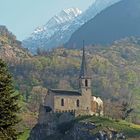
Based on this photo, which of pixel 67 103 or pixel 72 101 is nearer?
pixel 67 103

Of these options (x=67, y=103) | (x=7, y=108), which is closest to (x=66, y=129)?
(x=67, y=103)

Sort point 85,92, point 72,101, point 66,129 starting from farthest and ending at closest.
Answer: point 85,92 < point 72,101 < point 66,129

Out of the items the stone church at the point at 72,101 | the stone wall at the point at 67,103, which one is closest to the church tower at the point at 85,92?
the stone church at the point at 72,101

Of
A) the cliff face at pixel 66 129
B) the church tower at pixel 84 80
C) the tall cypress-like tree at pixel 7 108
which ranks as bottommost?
the cliff face at pixel 66 129

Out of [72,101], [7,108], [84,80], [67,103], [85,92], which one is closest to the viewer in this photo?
[7,108]

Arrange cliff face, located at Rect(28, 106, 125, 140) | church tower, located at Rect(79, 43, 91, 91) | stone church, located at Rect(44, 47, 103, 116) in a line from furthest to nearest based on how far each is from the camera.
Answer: church tower, located at Rect(79, 43, 91, 91)
stone church, located at Rect(44, 47, 103, 116)
cliff face, located at Rect(28, 106, 125, 140)

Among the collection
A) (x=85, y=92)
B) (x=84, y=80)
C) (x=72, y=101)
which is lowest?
(x=72, y=101)

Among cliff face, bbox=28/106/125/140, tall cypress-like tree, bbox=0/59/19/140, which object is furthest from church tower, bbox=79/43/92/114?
tall cypress-like tree, bbox=0/59/19/140

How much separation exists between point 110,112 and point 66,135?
36.2m

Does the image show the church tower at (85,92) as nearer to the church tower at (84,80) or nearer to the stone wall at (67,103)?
the church tower at (84,80)

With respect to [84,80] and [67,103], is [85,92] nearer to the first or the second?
[84,80]

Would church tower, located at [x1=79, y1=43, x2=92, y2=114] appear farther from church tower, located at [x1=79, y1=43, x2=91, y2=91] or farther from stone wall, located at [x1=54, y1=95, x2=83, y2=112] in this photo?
stone wall, located at [x1=54, y1=95, x2=83, y2=112]

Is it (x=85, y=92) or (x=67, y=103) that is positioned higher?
(x=85, y=92)

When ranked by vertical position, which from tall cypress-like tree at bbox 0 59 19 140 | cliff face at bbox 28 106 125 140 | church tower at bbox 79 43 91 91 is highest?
church tower at bbox 79 43 91 91
